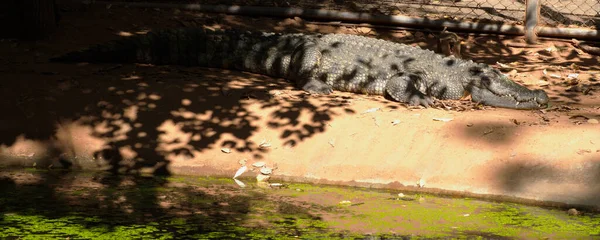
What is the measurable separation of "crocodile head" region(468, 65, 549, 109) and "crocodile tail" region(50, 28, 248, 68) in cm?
247

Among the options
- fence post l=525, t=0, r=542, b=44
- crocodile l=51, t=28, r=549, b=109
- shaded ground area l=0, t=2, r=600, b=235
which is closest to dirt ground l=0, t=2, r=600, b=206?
shaded ground area l=0, t=2, r=600, b=235

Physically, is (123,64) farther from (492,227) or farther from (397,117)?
(492,227)

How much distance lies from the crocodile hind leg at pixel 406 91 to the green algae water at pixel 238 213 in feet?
5.21

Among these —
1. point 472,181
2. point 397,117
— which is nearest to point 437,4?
point 397,117

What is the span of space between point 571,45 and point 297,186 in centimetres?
501

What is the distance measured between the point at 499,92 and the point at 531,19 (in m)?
2.46

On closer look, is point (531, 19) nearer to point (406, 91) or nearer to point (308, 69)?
point (406, 91)

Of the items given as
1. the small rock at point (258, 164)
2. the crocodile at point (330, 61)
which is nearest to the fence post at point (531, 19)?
the crocodile at point (330, 61)

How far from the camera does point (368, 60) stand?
343 inches

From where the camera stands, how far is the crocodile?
8320 millimetres

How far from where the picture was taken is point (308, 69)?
28.3 feet

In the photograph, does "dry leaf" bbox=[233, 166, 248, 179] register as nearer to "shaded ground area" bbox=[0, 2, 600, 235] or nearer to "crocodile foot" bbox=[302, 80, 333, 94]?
"shaded ground area" bbox=[0, 2, 600, 235]

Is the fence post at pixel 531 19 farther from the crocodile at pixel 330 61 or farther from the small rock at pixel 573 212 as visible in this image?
the small rock at pixel 573 212

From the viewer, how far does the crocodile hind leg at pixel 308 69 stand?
8.38m
